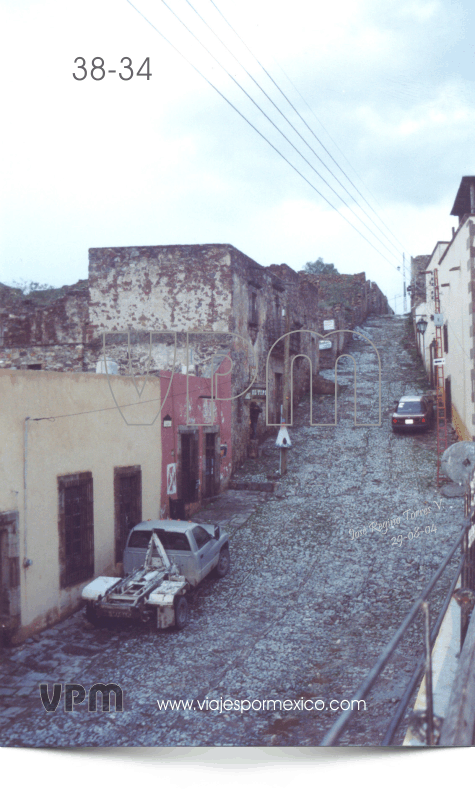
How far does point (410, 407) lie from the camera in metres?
20.5

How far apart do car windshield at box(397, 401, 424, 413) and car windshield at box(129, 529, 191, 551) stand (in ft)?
38.9

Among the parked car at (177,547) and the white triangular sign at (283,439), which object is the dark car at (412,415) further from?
the parked car at (177,547)

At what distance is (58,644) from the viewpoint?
8.73 metres

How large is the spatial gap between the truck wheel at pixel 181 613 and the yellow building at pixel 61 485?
6.30ft

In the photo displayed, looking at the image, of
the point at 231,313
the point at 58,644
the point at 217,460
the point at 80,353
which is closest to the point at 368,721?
the point at 58,644

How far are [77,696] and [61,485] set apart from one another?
415 centimetres

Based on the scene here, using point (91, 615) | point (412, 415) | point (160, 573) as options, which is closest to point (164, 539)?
point (160, 573)

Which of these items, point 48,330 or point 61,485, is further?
point 48,330

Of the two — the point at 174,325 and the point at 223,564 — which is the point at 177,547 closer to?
the point at 223,564

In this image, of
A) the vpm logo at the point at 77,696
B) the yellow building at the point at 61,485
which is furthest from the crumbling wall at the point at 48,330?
the vpm logo at the point at 77,696

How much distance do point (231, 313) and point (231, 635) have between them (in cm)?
975

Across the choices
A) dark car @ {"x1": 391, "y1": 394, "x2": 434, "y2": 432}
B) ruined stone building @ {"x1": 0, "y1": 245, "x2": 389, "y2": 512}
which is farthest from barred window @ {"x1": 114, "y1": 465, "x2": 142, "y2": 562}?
dark car @ {"x1": 391, "y1": 394, "x2": 434, "y2": 432}

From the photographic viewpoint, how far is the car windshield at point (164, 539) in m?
10.7

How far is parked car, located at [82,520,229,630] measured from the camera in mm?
9188
